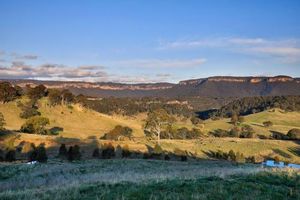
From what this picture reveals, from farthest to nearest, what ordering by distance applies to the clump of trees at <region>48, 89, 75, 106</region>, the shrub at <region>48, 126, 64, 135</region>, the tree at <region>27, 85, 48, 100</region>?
the clump of trees at <region>48, 89, 75, 106</region>, the tree at <region>27, 85, 48, 100</region>, the shrub at <region>48, 126, 64, 135</region>

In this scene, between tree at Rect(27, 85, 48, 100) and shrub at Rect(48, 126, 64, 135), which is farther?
tree at Rect(27, 85, 48, 100)

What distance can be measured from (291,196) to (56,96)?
12683cm

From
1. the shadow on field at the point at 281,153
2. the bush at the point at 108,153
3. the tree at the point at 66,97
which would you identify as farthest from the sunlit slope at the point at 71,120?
the shadow on field at the point at 281,153

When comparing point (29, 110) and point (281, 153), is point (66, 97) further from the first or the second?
point (281, 153)

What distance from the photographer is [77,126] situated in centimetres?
12581

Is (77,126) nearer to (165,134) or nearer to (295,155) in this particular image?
(165,134)

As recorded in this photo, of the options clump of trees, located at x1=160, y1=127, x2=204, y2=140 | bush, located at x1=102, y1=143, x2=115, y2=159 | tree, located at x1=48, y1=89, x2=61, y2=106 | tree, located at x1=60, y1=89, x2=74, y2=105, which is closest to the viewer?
bush, located at x1=102, y1=143, x2=115, y2=159

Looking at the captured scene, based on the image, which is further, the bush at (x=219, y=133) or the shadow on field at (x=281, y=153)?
the bush at (x=219, y=133)

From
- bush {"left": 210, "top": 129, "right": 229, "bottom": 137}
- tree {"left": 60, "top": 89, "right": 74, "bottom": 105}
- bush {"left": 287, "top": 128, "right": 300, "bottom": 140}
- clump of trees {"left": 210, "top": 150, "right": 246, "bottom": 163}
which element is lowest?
bush {"left": 210, "top": 129, "right": 229, "bottom": 137}

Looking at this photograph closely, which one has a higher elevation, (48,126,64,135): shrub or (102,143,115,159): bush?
(102,143,115,159): bush

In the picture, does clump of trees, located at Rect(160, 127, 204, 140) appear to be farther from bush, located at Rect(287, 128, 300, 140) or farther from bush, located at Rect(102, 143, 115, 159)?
bush, located at Rect(102, 143, 115, 159)

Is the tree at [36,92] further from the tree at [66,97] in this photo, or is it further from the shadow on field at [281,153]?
the shadow on field at [281,153]

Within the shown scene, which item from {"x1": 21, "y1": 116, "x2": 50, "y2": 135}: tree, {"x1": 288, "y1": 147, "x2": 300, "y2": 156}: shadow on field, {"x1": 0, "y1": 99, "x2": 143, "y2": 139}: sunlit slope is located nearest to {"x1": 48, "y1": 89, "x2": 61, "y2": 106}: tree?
{"x1": 0, "y1": 99, "x2": 143, "y2": 139}: sunlit slope

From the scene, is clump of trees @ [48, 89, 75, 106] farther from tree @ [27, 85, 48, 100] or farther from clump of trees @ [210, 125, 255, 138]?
clump of trees @ [210, 125, 255, 138]
